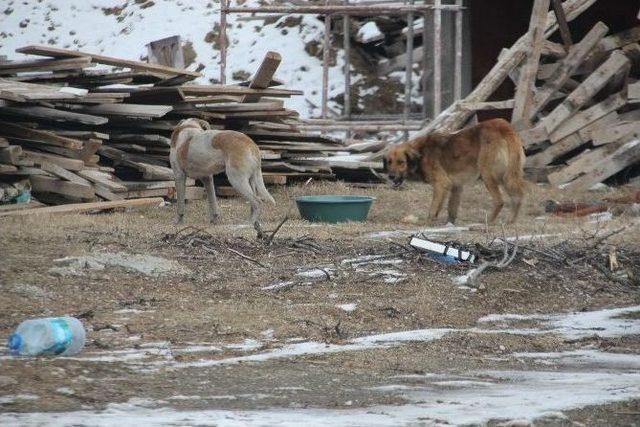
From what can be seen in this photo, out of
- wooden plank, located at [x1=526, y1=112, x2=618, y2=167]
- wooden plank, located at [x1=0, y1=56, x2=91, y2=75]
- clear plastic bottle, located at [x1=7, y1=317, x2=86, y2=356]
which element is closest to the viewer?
clear plastic bottle, located at [x1=7, y1=317, x2=86, y2=356]

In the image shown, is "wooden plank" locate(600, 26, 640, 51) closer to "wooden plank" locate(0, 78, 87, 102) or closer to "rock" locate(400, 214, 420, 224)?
"rock" locate(400, 214, 420, 224)

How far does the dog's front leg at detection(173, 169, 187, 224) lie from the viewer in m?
14.7

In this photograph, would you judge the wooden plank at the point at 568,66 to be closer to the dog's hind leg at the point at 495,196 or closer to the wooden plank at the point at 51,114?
the dog's hind leg at the point at 495,196

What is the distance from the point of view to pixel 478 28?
82.0 feet

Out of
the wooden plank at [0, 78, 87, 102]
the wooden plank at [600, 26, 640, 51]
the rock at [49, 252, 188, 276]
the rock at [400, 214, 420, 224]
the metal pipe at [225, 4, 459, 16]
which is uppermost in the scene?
the metal pipe at [225, 4, 459, 16]

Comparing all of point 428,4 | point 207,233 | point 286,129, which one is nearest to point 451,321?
point 207,233

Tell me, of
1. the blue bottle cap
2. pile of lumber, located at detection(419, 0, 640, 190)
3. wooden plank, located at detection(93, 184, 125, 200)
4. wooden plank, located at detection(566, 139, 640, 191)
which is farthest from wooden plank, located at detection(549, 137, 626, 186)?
the blue bottle cap

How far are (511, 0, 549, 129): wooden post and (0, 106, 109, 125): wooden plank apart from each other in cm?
654

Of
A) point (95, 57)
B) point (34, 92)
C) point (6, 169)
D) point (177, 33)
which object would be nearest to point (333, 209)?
point (6, 169)

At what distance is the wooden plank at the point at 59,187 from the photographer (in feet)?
51.2

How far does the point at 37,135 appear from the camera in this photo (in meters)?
16.1

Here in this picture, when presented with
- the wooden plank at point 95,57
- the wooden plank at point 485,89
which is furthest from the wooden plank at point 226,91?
the wooden plank at point 485,89

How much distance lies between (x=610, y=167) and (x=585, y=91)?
1622 millimetres

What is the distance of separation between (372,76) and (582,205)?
45.5ft
